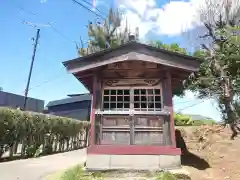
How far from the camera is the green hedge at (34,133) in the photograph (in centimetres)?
1106

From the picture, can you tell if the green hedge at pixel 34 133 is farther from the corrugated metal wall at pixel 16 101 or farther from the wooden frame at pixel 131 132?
the corrugated metal wall at pixel 16 101

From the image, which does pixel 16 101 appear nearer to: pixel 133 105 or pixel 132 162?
pixel 133 105

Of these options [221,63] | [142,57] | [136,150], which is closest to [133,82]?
[142,57]

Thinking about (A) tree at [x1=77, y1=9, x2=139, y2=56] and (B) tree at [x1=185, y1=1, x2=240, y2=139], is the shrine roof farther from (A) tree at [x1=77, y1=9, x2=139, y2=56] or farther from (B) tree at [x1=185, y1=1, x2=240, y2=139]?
(A) tree at [x1=77, y1=9, x2=139, y2=56]

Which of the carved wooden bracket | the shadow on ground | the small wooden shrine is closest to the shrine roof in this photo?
the small wooden shrine

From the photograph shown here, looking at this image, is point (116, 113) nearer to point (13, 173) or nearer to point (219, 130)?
point (13, 173)

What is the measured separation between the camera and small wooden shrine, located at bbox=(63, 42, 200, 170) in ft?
24.1

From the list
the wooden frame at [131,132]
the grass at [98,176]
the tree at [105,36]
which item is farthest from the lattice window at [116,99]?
the tree at [105,36]

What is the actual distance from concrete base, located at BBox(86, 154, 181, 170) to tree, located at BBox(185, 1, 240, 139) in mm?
8626

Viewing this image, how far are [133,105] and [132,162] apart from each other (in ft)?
5.83

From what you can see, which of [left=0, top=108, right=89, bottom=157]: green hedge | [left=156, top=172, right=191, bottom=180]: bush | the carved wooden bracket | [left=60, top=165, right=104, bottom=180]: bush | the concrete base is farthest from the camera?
[left=0, top=108, right=89, bottom=157]: green hedge

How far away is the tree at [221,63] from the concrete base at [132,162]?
28.3ft

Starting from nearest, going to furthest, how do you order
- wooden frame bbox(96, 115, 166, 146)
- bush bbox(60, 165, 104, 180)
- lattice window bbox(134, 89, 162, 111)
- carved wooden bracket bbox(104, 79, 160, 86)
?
bush bbox(60, 165, 104, 180)
wooden frame bbox(96, 115, 166, 146)
lattice window bbox(134, 89, 162, 111)
carved wooden bracket bbox(104, 79, 160, 86)

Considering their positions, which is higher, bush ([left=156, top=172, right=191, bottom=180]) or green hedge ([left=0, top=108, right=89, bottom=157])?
green hedge ([left=0, top=108, right=89, bottom=157])
